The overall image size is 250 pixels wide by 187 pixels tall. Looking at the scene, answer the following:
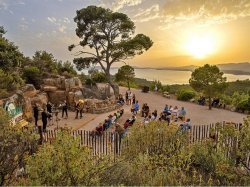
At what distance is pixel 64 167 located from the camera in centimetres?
689

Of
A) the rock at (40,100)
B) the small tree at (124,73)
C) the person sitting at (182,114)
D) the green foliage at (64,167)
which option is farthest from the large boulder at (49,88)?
the green foliage at (64,167)

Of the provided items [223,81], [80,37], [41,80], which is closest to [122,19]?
[80,37]

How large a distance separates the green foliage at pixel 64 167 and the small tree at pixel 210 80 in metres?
19.4

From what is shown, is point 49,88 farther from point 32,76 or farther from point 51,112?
point 51,112

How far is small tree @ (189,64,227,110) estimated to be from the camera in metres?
24.9

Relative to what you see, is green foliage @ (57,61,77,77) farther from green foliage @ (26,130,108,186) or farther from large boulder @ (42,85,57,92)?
green foliage @ (26,130,108,186)

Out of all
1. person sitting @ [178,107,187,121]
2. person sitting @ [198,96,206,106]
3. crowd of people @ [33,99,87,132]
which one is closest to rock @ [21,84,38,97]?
crowd of people @ [33,99,87,132]

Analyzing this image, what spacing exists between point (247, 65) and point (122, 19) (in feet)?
589

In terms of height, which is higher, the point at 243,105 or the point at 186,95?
the point at 186,95

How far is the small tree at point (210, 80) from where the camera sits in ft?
81.6

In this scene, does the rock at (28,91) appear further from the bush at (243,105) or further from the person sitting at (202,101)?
the bush at (243,105)

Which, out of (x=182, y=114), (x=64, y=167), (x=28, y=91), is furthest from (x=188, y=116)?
(x=64, y=167)

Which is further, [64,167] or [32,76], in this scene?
[32,76]

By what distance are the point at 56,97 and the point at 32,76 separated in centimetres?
375
